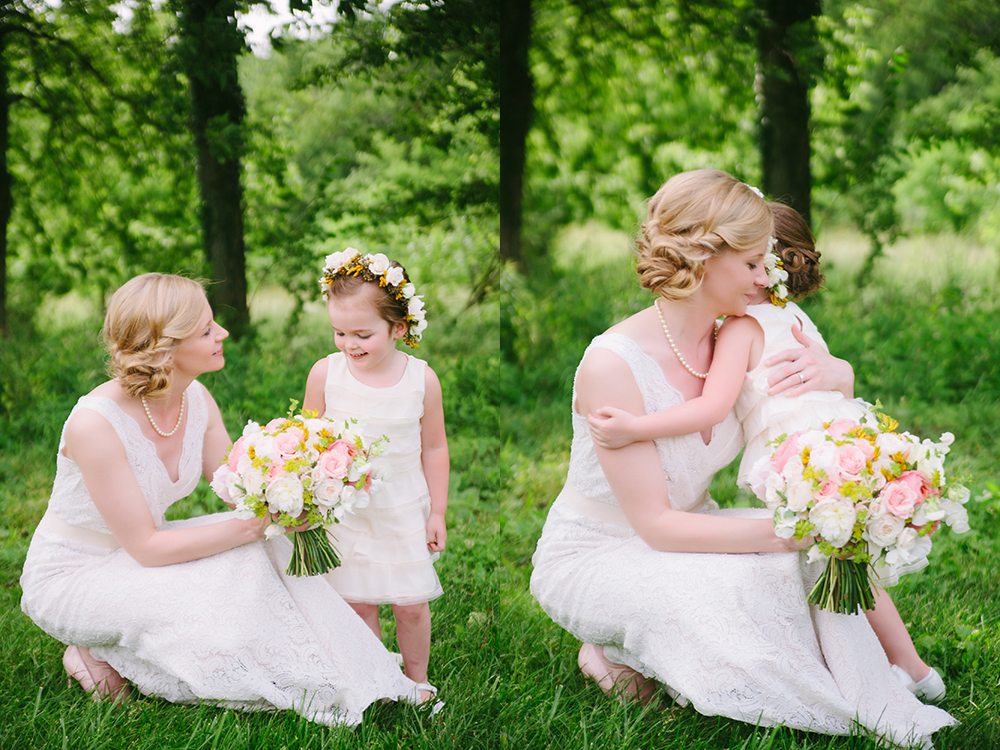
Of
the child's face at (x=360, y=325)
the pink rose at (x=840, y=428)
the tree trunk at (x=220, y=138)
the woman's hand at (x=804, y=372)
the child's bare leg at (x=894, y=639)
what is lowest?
the child's bare leg at (x=894, y=639)

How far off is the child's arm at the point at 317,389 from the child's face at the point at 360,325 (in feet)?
0.53

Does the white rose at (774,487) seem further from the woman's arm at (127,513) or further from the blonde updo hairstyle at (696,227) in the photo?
the woman's arm at (127,513)

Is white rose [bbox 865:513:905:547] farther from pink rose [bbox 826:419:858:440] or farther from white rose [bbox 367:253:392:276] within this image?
white rose [bbox 367:253:392:276]

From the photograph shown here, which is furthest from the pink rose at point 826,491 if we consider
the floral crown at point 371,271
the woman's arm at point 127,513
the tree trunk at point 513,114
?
the tree trunk at point 513,114

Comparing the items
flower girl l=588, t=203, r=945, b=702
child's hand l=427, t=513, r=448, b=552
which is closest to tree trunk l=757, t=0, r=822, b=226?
flower girl l=588, t=203, r=945, b=702

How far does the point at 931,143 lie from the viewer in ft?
18.8

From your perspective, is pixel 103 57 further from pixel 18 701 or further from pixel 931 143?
pixel 931 143

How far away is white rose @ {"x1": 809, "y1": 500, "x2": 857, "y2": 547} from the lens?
215 cm

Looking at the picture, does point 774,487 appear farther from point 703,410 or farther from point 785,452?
point 703,410

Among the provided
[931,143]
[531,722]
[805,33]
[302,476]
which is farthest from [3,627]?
[931,143]

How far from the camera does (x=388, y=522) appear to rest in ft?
9.23

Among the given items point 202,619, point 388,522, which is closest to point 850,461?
point 388,522

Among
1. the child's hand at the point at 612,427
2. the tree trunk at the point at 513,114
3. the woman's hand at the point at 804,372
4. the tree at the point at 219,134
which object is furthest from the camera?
the tree trunk at the point at 513,114

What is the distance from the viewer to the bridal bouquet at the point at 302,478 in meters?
2.40
